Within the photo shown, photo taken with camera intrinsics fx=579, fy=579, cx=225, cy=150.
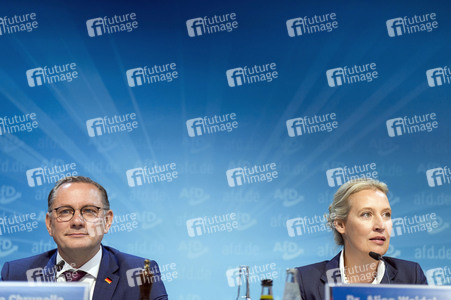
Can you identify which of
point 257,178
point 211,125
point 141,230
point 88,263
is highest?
point 211,125

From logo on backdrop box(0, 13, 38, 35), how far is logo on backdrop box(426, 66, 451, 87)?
3652mm

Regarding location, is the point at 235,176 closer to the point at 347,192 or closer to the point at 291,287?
the point at 347,192

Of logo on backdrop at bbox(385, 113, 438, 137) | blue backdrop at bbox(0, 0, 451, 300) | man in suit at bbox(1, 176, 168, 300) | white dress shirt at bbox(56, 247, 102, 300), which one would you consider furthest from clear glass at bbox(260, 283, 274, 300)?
logo on backdrop at bbox(385, 113, 438, 137)

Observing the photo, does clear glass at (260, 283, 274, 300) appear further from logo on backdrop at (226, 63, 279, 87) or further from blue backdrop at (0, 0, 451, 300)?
logo on backdrop at (226, 63, 279, 87)

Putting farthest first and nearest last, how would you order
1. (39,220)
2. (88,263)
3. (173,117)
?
(173,117)
(39,220)
(88,263)

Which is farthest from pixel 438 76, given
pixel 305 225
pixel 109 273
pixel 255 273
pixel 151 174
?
pixel 109 273

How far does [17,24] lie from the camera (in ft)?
17.0

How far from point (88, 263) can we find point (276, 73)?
298 centimetres

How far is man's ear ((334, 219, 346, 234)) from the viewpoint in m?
3.28

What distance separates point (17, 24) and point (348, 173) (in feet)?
10.7

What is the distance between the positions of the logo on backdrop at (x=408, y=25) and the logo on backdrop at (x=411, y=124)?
81 centimetres

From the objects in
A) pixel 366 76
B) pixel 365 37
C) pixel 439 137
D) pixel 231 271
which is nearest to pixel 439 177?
pixel 439 137

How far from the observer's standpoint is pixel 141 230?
4.97 meters

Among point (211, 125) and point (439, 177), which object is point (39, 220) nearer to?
point (211, 125)
